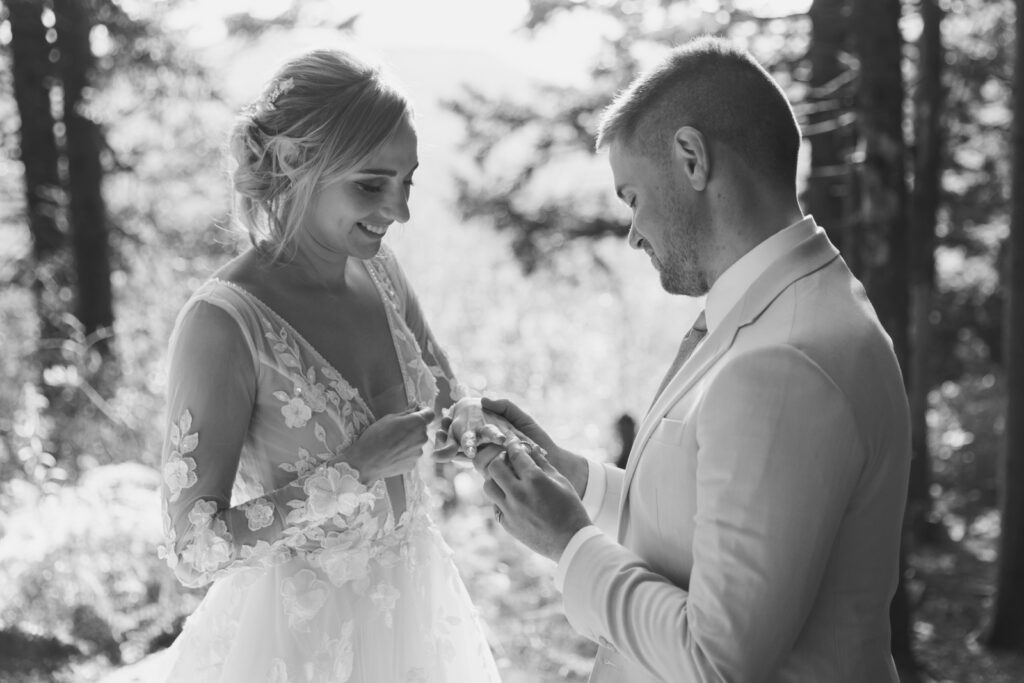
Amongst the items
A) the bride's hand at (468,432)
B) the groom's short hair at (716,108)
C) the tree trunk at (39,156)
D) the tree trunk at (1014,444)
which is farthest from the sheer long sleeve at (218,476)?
the tree trunk at (39,156)

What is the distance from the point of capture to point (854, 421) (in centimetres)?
148

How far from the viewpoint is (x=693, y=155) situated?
1.71 m

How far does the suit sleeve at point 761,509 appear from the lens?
1.43 metres

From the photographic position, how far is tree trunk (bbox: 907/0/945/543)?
9.09 m

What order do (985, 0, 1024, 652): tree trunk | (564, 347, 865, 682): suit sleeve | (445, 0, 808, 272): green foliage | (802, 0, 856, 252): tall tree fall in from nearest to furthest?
1. (564, 347, 865, 682): suit sleeve
2. (802, 0, 856, 252): tall tree
3. (985, 0, 1024, 652): tree trunk
4. (445, 0, 808, 272): green foliage

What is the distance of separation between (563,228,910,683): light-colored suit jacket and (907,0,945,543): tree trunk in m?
7.77

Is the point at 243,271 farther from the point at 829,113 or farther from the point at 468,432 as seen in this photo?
the point at 829,113

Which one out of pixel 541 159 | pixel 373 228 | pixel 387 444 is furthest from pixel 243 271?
pixel 541 159

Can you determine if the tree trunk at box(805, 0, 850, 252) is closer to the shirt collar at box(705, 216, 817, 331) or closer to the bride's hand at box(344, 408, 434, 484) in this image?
the bride's hand at box(344, 408, 434, 484)

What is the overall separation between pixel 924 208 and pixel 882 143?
13.5 ft

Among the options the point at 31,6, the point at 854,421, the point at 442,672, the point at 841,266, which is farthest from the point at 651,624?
the point at 31,6

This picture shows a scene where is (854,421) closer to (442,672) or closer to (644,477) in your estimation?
(644,477)

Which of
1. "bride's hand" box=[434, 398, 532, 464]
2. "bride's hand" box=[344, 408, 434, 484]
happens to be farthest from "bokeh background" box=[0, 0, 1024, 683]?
"bride's hand" box=[434, 398, 532, 464]

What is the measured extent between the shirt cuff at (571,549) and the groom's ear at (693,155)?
0.60 meters
